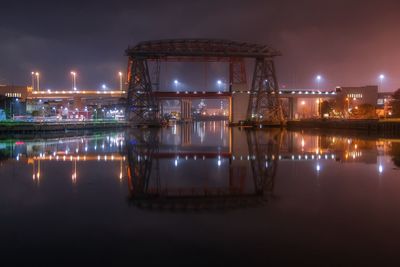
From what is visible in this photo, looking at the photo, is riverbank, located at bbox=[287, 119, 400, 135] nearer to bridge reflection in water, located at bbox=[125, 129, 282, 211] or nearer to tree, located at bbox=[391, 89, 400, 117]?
tree, located at bbox=[391, 89, 400, 117]

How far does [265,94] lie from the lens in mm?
61625

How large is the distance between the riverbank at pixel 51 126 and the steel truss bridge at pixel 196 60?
381cm

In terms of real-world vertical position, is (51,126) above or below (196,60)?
below

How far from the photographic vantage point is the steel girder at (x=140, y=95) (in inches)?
2296

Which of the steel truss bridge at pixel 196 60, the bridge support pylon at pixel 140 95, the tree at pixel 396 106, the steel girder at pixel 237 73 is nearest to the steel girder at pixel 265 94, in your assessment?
the steel truss bridge at pixel 196 60

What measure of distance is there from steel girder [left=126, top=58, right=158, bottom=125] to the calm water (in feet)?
143

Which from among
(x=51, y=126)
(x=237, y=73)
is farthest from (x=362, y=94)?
(x=51, y=126)

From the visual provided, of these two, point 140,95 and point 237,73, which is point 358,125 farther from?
point 140,95

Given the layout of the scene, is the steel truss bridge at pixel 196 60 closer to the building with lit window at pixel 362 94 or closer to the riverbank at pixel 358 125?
the riverbank at pixel 358 125

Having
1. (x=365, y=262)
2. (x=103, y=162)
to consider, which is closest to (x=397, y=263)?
(x=365, y=262)

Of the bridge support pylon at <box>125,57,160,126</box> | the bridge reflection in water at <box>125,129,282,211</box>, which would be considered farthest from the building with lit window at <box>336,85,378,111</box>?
the bridge reflection in water at <box>125,129,282,211</box>

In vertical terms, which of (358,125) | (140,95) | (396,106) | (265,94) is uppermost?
(265,94)

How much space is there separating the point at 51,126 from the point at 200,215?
4720 cm

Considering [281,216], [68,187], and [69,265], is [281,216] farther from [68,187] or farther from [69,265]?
[68,187]
